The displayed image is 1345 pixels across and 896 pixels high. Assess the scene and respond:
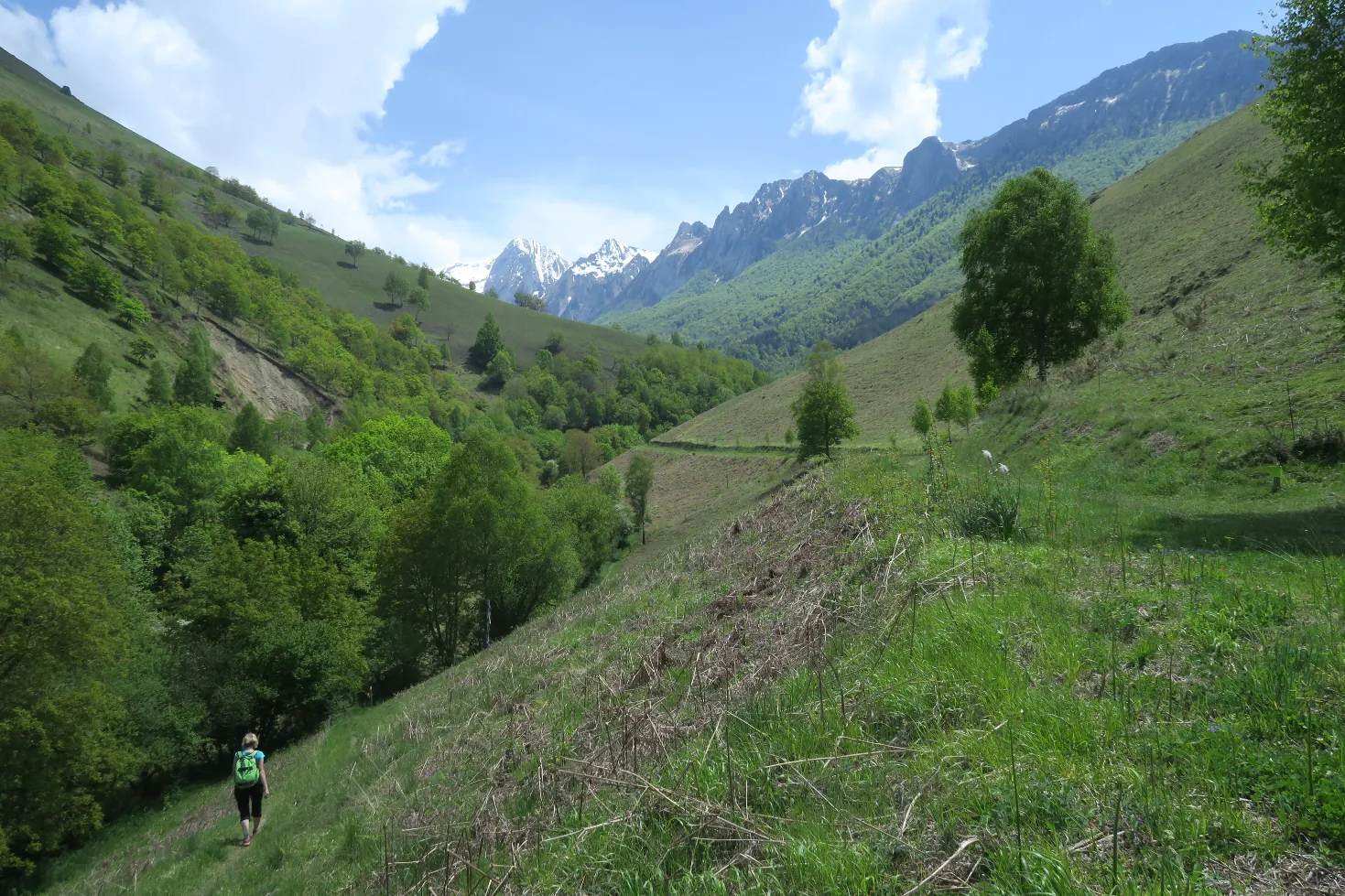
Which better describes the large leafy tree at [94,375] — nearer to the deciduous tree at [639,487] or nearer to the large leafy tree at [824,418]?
the deciduous tree at [639,487]

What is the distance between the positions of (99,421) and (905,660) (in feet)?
246

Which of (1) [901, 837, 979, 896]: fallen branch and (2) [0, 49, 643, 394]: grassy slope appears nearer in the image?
(1) [901, 837, 979, 896]: fallen branch

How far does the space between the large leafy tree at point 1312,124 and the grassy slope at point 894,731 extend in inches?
185

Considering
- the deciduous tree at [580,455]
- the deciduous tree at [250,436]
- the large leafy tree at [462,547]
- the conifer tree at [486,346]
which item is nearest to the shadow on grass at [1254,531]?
the large leafy tree at [462,547]

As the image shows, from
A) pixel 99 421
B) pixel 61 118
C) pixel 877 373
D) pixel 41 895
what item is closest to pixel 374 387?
pixel 99 421

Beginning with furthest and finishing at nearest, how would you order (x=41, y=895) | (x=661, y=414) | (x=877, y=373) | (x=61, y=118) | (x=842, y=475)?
(x=61, y=118) → (x=661, y=414) → (x=877, y=373) → (x=41, y=895) → (x=842, y=475)

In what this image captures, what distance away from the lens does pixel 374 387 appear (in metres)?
118

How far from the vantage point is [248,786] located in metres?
10.7

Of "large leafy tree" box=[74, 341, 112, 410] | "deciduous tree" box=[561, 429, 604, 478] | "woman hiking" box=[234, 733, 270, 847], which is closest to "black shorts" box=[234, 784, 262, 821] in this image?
"woman hiking" box=[234, 733, 270, 847]

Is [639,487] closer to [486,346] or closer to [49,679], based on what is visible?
[49,679]

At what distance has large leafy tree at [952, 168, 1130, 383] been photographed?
2570 cm

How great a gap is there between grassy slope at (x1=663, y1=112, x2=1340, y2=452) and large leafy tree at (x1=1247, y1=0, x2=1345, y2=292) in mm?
4362

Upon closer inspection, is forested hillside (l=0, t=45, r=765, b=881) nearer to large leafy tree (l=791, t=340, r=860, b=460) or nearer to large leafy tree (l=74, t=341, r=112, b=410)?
large leafy tree (l=74, t=341, r=112, b=410)

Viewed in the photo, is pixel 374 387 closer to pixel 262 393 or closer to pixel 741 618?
pixel 262 393
